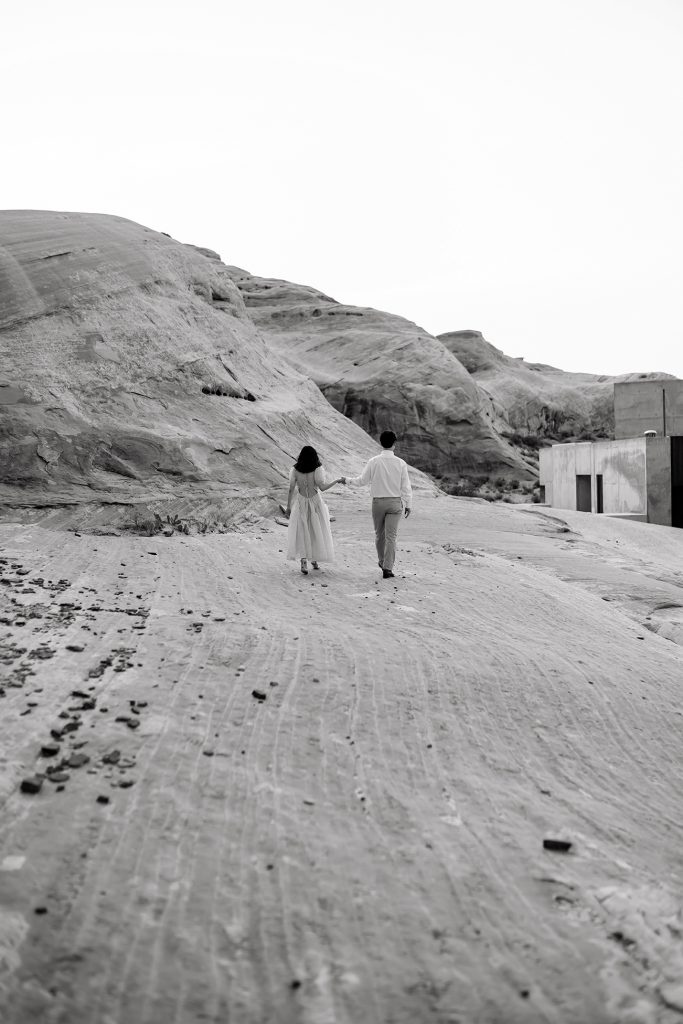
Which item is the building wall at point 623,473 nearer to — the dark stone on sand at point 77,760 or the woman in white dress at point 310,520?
the woman in white dress at point 310,520

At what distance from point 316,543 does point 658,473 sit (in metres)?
19.9

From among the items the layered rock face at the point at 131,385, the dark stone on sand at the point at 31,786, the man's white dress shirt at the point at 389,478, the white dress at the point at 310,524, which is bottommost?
the dark stone on sand at the point at 31,786

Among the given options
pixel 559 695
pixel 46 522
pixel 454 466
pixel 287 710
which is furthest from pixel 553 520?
pixel 454 466

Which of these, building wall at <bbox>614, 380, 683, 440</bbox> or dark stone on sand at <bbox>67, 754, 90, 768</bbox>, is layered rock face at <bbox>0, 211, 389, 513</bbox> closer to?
dark stone on sand at <bbox>67, 754, 90, 768</bbox>

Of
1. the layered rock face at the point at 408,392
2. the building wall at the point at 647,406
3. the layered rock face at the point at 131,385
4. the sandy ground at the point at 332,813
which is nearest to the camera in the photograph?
the sandy ground at the point at 332,813

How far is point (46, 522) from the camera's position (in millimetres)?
11359

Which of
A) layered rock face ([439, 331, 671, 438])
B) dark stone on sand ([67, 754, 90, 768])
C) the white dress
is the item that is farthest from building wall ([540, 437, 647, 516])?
dark stone on sand ([67, 754, 90, 768])

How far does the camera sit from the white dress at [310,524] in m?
8.86

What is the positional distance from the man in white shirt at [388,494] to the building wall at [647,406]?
28.5 meters

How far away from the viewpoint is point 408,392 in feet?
106

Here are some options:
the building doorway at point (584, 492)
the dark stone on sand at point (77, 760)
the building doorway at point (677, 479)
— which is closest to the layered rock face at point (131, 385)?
the dark stone on sand at point (77, 760)

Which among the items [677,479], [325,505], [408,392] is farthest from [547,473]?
[325,505]

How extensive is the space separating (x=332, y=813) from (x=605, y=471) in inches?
993

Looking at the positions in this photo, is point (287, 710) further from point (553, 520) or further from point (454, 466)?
→ point (454, 466)
